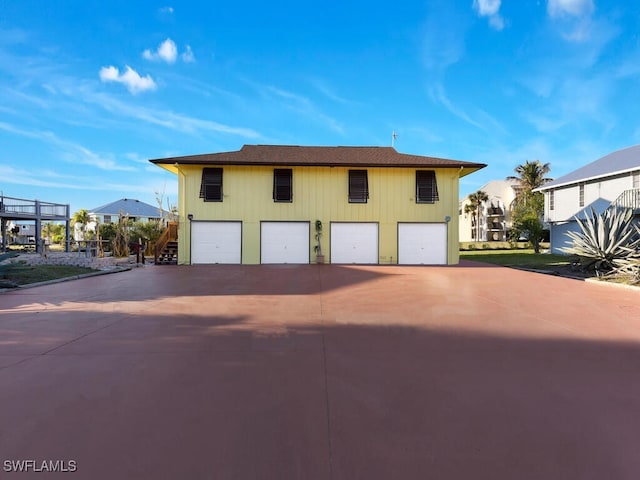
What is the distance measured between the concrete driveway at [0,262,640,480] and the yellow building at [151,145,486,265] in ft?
36.5

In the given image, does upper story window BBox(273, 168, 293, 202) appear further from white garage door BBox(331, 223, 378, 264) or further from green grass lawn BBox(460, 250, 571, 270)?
green grass lawn BBox(460, 250, 571, 270)

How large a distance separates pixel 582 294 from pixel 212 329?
8937 mm

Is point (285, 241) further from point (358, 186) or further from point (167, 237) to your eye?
point (167, 237)

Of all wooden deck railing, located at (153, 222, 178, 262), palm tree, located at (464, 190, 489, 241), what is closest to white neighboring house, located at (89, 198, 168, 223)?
wooden deck railing, located at (153, 222, 178, 262)

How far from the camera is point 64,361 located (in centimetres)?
374

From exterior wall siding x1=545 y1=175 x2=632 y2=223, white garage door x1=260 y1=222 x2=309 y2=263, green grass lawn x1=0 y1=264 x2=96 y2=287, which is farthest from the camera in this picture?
exterior wall siding x1=545 y1=175 x2=632 y2=223

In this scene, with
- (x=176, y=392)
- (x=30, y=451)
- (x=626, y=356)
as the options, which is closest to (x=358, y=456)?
(x=176, y=392)

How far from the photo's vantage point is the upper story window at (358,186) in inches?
A: 688

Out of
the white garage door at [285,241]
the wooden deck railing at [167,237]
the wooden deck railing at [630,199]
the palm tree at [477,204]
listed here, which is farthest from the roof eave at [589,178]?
the palm tree at [477,204]

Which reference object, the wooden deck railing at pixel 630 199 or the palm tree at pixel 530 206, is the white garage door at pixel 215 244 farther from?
the palm tree at pixel 530 206

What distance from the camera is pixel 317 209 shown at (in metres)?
17.4

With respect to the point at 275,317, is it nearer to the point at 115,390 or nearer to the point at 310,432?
the point at 115,390

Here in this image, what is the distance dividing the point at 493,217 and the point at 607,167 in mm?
33135

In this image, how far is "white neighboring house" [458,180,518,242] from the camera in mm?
52156
